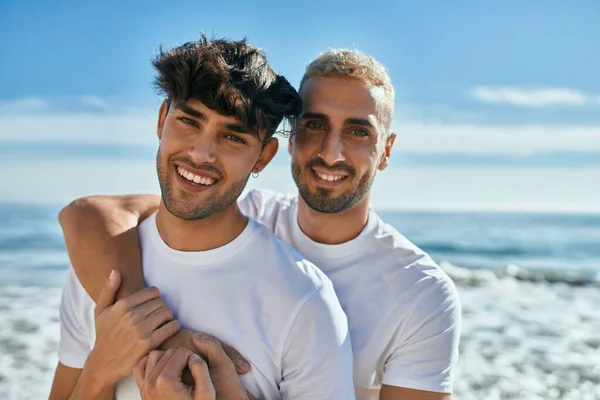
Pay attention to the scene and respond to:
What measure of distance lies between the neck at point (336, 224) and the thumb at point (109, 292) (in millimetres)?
952

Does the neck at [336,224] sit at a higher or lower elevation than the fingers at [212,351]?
higher

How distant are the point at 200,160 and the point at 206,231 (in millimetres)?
249

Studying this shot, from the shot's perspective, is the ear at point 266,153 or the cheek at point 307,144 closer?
the ear at point 266,153

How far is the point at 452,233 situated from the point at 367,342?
60.9 ft

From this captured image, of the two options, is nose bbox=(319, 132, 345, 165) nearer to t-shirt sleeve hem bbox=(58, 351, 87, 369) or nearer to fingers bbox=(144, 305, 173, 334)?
fingers bbox=(144, 305, 173, 334)

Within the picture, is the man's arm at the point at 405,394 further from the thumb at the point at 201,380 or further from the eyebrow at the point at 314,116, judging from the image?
the eyebrow at the point at 314,116

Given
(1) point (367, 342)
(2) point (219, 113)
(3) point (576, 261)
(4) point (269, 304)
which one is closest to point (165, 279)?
(4) point (269, 304)

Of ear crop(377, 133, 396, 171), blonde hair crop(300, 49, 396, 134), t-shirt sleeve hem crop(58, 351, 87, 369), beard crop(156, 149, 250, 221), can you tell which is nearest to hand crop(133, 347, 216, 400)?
beard crop(156, 149, 250, 221)

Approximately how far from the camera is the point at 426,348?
104 inches

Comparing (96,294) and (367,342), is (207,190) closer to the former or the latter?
(96,294)

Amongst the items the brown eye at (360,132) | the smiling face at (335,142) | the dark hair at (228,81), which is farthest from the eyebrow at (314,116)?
the dark hair at (228,81)

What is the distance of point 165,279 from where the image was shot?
2.27m

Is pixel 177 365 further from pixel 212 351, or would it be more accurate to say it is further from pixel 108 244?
pixel 108 244

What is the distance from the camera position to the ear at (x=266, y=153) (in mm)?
2383
